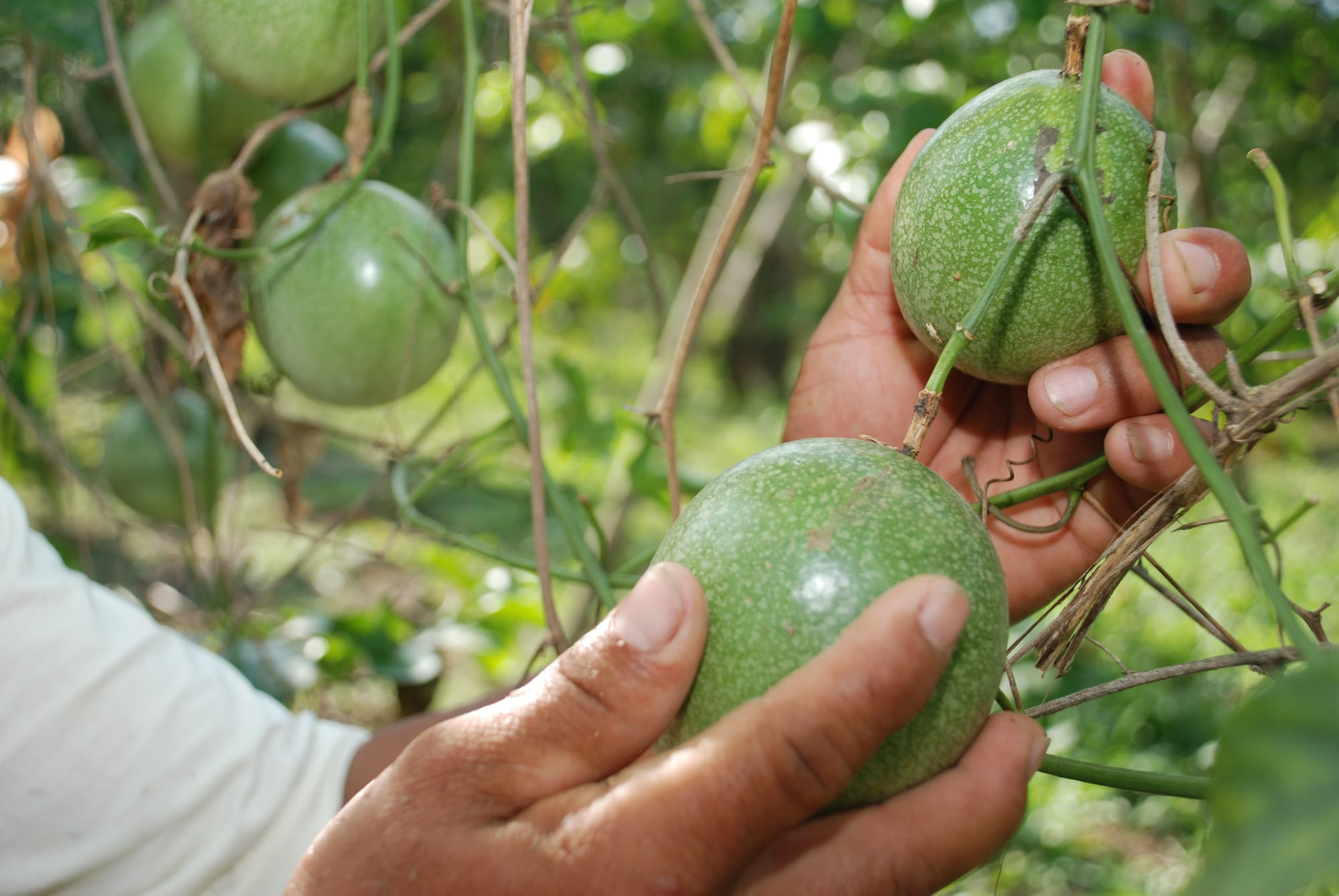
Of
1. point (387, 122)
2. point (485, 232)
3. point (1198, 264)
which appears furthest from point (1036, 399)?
point (387, 122)

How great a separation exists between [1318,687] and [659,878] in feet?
1.30

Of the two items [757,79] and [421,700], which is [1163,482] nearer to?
[421,700]

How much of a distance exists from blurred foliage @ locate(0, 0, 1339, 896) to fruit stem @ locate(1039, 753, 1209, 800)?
0.06 metres

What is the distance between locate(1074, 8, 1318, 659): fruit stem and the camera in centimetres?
58

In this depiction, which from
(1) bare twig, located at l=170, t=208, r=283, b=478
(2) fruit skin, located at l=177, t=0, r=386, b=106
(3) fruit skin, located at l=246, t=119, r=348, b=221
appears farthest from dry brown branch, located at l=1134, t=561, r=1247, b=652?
(3) fruit skin, located at l=246, t=119, r=348, b=221

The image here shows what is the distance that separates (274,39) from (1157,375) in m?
1.02

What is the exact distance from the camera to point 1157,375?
660mm

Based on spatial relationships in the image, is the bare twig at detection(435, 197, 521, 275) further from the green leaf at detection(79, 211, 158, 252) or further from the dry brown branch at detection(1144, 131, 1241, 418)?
the dry brown branch at detection(1144, 131, 1241, 418)

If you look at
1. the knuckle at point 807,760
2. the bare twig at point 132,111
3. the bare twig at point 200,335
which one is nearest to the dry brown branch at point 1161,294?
the knuckle at point 807,760

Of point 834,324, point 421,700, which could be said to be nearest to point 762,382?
point 421,700

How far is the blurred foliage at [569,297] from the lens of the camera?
5.55 ft

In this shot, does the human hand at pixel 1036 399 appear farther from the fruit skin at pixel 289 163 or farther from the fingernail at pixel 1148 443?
the fruit skin at pixel 289 163

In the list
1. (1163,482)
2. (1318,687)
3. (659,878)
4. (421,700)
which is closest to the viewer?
(1318,687)

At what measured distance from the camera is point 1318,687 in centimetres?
43
